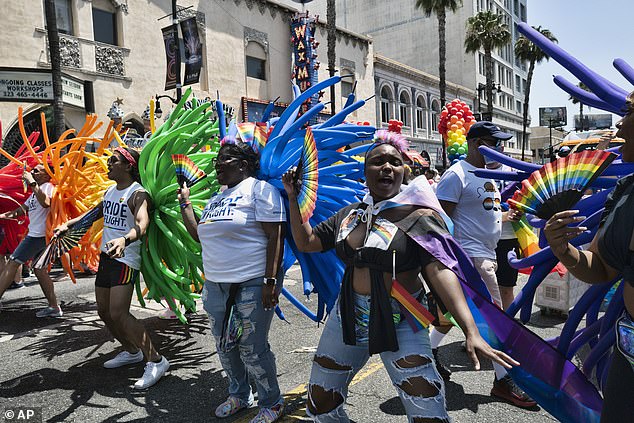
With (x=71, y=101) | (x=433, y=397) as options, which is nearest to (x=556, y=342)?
(x=433, y=397)

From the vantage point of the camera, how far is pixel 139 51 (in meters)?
16.6

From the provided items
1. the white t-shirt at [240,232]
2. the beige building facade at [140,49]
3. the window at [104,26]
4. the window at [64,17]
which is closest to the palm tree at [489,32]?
the beige building facade at [140,49]

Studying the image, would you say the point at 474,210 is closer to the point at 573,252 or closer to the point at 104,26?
the point at 573,252

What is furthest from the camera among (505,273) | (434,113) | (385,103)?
(434,113)

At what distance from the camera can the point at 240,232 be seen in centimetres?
294

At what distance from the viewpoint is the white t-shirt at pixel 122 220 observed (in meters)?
3.77

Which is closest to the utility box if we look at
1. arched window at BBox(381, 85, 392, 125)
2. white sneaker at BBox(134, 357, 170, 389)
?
white sneaker at BBox(134, 357, 170, 389)

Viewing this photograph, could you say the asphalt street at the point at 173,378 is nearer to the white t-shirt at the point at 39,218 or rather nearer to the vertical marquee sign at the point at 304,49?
the white t-shirt at the point at 39,218

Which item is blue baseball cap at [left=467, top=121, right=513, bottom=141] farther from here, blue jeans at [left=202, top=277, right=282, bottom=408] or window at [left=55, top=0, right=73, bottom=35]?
window at [left=55, top=0, right=73, bottom=35]

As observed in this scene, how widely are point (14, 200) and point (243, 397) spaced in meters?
4.59

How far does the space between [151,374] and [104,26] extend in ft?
50.4

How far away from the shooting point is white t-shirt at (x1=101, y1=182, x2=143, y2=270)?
3768 millimetres

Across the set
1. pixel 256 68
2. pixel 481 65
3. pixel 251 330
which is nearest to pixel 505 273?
pixel 251 330

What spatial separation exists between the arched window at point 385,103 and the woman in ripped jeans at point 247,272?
27769 millimetres
